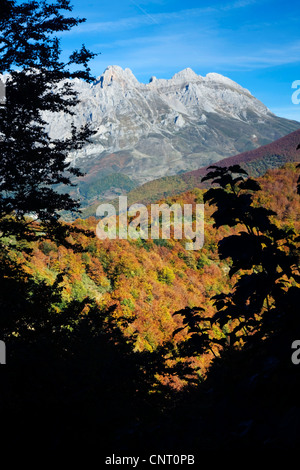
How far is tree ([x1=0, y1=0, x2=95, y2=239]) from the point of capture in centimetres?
689

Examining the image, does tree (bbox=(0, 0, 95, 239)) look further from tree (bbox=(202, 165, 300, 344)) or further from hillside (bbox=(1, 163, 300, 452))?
tree (bbox=(202, 165, 300, 344))

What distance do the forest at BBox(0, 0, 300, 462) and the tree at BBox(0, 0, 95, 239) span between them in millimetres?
26

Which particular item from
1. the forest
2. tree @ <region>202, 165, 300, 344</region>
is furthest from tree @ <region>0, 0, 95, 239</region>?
tree @ <region>202, 165, 300, 344</region>

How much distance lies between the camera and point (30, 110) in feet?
23.9

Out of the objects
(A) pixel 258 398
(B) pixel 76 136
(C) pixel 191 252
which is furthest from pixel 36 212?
(C) pixel 191 252

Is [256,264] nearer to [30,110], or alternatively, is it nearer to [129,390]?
[129,390]

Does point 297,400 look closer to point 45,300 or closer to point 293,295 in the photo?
point 293,295

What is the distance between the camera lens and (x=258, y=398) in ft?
5.57

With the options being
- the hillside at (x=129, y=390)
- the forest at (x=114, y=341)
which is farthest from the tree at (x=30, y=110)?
the hillside at (x=129, y=390)

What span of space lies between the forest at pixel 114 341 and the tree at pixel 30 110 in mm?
26

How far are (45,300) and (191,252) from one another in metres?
44.9

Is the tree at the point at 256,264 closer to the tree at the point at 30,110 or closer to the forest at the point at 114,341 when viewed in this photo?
the forest at the point at 114,341
